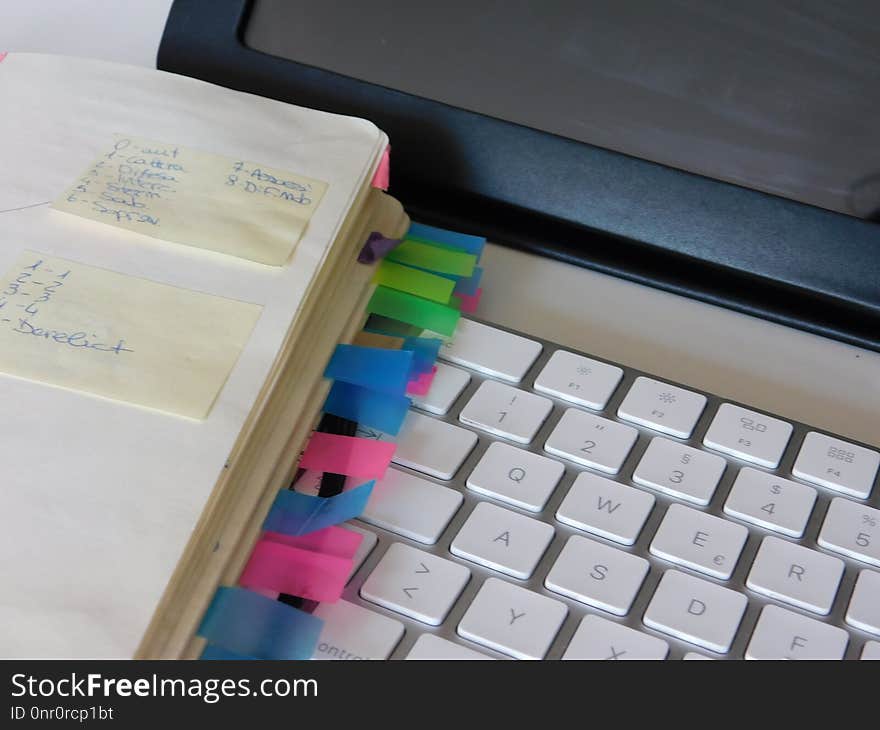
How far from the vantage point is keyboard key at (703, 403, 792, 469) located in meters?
0.39

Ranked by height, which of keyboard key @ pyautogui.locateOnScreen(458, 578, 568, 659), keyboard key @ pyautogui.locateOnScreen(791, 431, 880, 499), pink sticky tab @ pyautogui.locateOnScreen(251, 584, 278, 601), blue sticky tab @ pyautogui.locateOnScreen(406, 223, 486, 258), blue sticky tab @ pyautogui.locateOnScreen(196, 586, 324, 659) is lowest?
pink sticky tab @ pyautogui.locateOnScreen(251, 584, 278, 601)

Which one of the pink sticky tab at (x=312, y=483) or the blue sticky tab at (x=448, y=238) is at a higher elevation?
the blue sticky tab at (x=448, y=238)

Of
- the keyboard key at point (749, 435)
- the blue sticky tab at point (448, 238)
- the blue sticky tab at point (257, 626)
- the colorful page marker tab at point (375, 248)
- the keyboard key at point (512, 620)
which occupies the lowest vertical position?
the blue sticky tab at point (257, 626)

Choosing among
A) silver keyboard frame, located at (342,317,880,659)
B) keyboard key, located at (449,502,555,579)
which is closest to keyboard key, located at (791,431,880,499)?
silver keyboard frame, located at (342,317,880,659)

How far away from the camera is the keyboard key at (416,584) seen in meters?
0.33

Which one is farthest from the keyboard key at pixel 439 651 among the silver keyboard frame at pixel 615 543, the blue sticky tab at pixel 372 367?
the blue sticky tab at pixel 372 367

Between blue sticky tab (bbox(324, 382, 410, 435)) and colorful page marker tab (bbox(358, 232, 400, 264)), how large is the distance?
65 millimetres

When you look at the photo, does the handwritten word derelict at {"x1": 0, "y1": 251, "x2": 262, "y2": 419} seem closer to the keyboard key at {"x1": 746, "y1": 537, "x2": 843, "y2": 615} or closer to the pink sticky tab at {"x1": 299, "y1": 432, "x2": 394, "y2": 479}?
the pink sticky tab at {"x1": 299, "y1": 432, "x2": 394, "y2": 479}

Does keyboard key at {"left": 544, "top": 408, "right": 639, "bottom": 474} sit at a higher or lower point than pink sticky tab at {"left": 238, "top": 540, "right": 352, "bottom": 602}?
higher

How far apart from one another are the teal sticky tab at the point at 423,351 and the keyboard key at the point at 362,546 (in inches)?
3.1

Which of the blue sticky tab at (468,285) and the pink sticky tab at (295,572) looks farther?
the blue sticky tab at (468,285)

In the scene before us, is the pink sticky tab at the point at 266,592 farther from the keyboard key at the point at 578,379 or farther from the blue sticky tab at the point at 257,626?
the keyboard key at the point at 578,379
